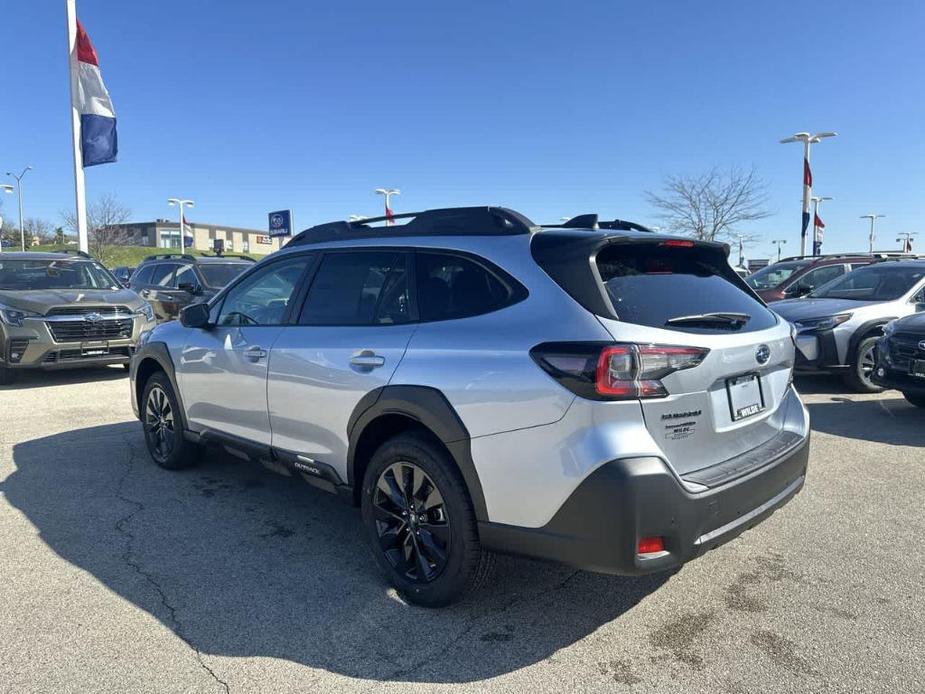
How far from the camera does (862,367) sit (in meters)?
8.28

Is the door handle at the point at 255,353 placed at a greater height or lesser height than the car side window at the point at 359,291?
lesser

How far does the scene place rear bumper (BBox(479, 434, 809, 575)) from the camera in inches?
99.4

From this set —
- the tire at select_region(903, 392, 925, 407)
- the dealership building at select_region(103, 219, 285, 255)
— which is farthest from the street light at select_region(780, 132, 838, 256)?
the dealership building at select_region(103, 219, 285, 255)

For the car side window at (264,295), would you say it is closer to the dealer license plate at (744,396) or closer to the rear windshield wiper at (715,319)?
the rear windshield wiper at (715,319)

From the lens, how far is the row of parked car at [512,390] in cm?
260

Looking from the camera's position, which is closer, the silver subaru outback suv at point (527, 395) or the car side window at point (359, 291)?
the silver subaru outback suv at point (527, 395)

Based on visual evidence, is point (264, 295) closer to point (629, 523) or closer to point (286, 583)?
point (286, 583)

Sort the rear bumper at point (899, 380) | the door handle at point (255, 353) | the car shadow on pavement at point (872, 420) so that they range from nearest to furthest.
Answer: the door handle at point (255, 353)
the car shadow on pavement at point (872, 420)
the rear bumper at point (899, 380)

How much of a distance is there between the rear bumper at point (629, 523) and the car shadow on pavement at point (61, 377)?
8670mm

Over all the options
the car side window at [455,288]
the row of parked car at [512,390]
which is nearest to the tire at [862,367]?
the row of parked car at [512,390]

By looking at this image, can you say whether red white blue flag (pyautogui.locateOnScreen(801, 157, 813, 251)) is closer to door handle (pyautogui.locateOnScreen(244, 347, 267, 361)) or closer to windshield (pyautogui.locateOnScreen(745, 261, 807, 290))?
windshield (pyautogui.locateOnScreen(745, 261, 807, 290))

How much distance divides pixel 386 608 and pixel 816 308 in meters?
7.44

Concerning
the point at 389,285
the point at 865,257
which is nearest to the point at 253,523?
the point at 389,285

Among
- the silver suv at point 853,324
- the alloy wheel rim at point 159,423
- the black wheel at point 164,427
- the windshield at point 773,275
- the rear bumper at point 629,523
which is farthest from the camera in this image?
the windshield at point 773,275
